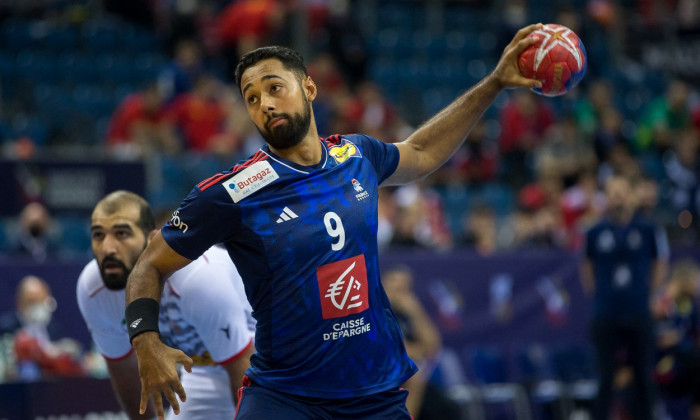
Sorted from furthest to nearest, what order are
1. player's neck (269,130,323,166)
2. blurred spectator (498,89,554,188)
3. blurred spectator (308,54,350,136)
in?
blurred spectator (498,89,554,188), blurred spectator (308,54,350,136), player's neck (269,130,323,166)

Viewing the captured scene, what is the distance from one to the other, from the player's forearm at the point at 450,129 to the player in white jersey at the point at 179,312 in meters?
1.20

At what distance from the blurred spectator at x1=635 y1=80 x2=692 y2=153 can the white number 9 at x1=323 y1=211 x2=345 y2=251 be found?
1254 cm

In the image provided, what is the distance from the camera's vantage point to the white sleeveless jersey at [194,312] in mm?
4781

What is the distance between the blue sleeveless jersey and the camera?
12.3 ft

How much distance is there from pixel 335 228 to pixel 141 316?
2.74ft

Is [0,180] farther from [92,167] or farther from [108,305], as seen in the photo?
[108,305]

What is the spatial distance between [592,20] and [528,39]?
46.6ft

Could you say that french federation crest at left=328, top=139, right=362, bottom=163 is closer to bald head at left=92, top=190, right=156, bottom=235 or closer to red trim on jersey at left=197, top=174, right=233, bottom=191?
red trim on jersey at left=197, top=174, right=233, bottom=191

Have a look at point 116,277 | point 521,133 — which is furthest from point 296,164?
point 521,133

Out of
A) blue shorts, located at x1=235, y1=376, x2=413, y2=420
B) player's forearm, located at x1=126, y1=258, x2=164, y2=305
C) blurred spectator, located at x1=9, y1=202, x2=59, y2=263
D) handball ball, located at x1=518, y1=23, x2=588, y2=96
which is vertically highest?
blurred spectator, located at x1=9, y1=202, x2=59, y2=263

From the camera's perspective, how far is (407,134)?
1345 centimetres

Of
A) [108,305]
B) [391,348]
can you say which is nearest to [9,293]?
[108,305]

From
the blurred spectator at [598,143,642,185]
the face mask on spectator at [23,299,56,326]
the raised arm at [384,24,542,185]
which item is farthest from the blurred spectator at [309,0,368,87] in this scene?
the raised arm at [384,24,542,185]

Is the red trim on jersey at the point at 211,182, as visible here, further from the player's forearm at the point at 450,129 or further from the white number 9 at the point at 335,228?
the player's forearm at the point at 450,129
